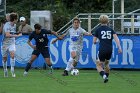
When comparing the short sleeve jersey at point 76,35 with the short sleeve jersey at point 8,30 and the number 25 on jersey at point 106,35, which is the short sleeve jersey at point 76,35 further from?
the number 25 on jersey at point 106,35

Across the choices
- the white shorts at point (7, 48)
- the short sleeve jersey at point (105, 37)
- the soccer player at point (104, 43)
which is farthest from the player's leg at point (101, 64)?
the white shorts at point (7, 48)

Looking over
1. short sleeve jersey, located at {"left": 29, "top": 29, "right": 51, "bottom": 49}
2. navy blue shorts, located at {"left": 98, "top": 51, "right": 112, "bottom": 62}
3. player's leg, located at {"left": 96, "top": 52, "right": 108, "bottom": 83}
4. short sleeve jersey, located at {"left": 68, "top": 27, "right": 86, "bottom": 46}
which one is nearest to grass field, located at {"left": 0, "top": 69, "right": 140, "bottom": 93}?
player's leg, located at {"left": 96, "top": 52, "right": 108, "bottom": 83}

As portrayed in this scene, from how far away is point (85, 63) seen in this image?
26.4 meters

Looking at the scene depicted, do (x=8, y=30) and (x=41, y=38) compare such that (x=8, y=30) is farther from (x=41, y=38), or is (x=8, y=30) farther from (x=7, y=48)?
(x=41, y=38)

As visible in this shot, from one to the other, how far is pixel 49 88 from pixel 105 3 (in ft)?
97.2

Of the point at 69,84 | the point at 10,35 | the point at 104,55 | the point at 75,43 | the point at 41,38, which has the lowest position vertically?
the point at 69,84

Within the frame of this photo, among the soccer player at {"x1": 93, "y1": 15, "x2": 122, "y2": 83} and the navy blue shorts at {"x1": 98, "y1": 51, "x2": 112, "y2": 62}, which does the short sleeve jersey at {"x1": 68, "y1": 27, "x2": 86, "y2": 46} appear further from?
the navy blue shorts at {"x1": 98, "y1": 51, "x2": 112, "y2": 62}

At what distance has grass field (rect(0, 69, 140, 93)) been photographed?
17.3 meters

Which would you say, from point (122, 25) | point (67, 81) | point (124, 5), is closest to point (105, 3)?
point (124, 5)

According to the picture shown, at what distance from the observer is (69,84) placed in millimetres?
19172

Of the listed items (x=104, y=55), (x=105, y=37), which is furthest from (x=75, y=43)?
(x=104, y=55)

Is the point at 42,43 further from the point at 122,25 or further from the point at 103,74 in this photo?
the point at 122,25

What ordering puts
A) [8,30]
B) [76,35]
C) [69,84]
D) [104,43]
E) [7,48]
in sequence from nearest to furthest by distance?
[69,84]
[104,43]
[8,30]
[7,48]
[76,35]

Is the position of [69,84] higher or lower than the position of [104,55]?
lower
